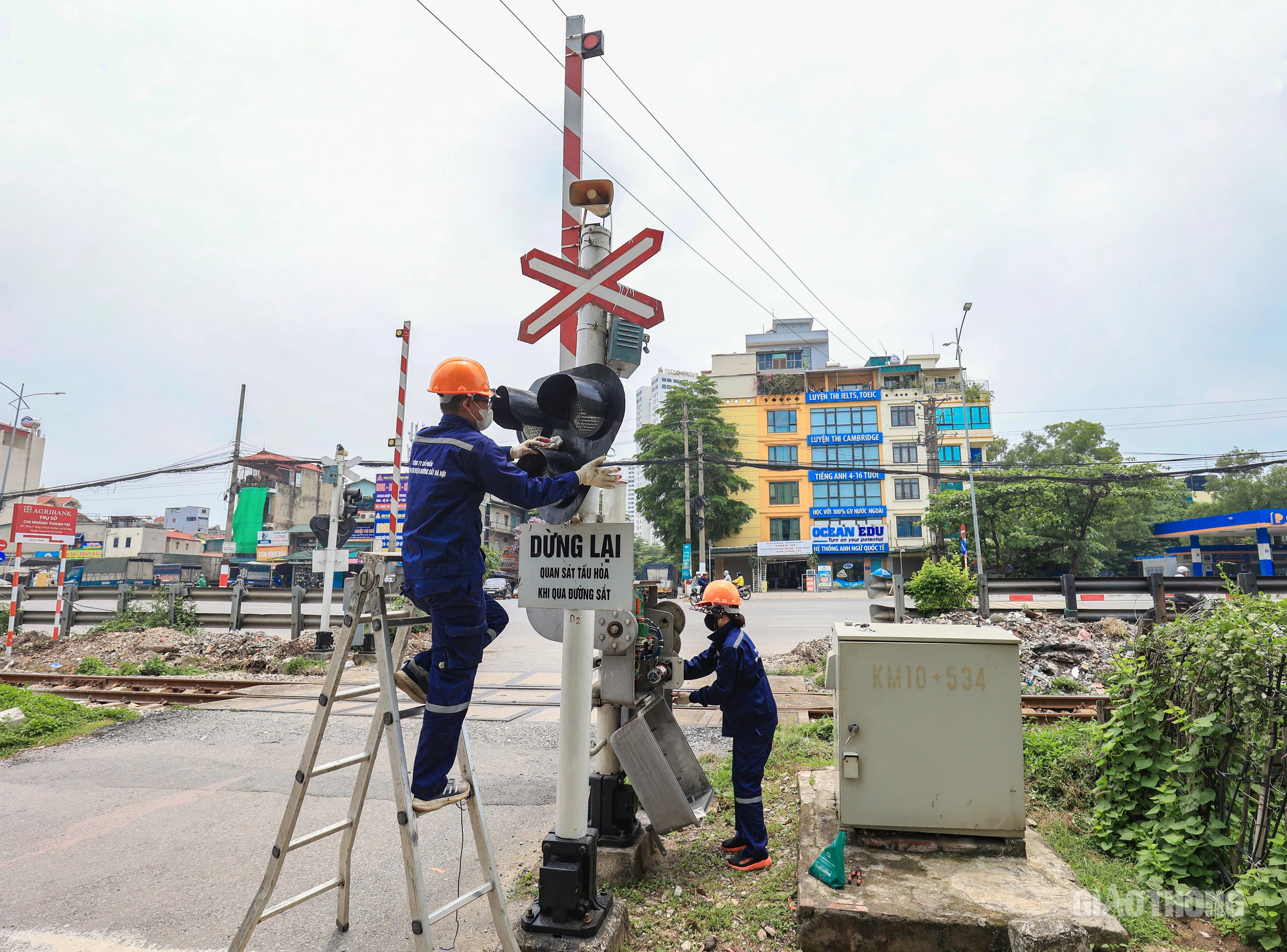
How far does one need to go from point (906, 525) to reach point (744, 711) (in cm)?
4342

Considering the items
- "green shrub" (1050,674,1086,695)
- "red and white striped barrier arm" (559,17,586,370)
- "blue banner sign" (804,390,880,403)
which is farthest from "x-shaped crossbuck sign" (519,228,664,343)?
"blue banner sign" (804,390,880,403)

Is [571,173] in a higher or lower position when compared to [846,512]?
lower

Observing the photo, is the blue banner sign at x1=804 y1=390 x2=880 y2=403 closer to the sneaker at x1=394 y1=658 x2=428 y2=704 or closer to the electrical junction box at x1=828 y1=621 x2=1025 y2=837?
the electrical junction box at x1=828 y1=621 x2=1025 y2=837

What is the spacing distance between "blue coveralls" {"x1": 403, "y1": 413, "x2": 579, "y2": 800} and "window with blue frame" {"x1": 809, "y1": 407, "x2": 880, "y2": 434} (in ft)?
153

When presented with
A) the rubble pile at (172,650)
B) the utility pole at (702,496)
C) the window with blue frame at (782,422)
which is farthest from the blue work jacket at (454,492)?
the window with blue frame at (782,422)

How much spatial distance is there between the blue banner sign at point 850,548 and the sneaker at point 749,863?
42.1 metres

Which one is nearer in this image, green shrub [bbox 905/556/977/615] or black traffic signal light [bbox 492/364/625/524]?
black traffic signal light [bbox 492/364/625/524]

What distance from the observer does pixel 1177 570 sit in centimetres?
2805

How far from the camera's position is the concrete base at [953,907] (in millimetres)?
2758

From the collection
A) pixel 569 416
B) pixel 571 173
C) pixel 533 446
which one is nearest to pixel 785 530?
pixel 571 173

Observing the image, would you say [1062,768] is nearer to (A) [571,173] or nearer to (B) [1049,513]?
(A) [571,173]

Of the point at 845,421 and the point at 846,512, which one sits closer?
the point at 846,512

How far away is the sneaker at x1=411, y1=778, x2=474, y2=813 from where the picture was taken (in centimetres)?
246

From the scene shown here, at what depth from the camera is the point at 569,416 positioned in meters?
2.84
